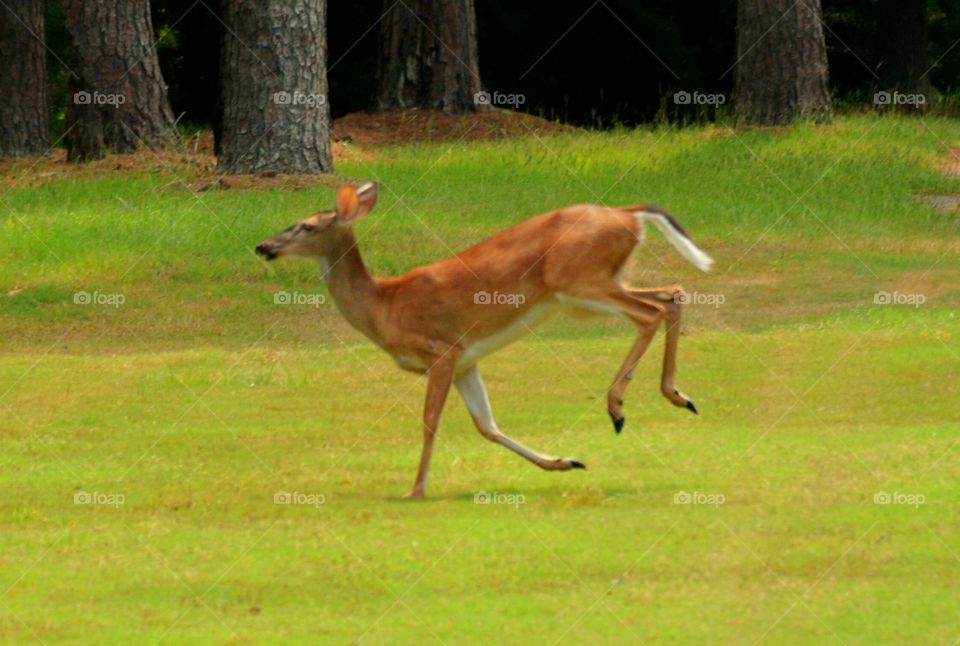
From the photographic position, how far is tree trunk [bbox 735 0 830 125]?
24672 mm

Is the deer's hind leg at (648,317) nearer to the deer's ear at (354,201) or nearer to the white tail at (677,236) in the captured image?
the white tail at (677,236)

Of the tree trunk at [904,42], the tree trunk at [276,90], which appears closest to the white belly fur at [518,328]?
the tree trunk at [276,90]

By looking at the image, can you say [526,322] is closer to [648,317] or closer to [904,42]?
[648,317]

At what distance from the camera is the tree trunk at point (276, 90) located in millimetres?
20672

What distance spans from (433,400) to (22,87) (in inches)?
696

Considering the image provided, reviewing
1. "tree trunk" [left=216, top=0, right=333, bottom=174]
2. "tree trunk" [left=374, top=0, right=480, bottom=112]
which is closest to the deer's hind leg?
"tree trunk" [left=216, top=0, right=333, bottom=174]

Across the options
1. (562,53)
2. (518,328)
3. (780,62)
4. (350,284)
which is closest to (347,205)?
(350,284)

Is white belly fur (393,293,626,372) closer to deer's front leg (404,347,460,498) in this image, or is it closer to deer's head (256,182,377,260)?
deer's front leg (404,347,460,498)

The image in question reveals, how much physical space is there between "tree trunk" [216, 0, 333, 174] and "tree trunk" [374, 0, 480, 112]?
7.35m

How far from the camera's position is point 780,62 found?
2488 centimetres

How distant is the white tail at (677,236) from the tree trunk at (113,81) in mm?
13376

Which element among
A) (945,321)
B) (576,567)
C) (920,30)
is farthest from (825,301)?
(920,30)

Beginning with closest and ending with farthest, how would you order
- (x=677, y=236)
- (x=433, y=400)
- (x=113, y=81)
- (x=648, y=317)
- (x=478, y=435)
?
(x=433, y=400)
(x=648, y=317)
(x=677, y=236)
(x=478, y=435)
(x=113, y=81)

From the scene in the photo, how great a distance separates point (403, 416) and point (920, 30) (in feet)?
79.0
